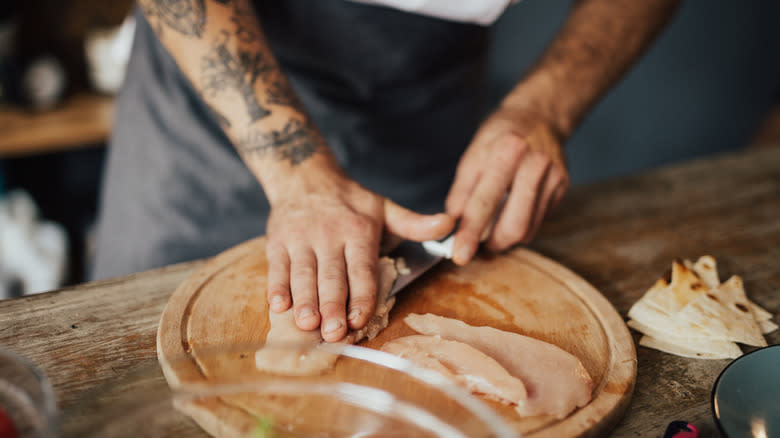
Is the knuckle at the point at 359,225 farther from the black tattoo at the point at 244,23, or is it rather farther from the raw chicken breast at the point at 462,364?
the black tattoo at the point at 244,23

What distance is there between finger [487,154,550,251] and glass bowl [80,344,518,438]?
0.38 m

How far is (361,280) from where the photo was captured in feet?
2.75

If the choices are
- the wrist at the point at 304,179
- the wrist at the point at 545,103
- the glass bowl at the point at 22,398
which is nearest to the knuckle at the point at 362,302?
the wrist at the point at 304,179

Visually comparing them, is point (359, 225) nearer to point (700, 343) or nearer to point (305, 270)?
→ point (305, 270)

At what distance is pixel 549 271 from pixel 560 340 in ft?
0.58

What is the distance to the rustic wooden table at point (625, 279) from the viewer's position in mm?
728

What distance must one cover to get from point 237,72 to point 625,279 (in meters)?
0.85

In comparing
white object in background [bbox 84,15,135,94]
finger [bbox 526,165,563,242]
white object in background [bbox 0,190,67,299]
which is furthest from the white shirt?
white object in background [bbox 0,190,67,299]

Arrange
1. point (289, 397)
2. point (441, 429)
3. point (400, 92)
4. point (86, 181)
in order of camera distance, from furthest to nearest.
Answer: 1. point (86, 181)
2. point (400, 92)
3. point (289, 397)
4. point (441, 429)

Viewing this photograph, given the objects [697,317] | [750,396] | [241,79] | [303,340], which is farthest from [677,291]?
[241,79]

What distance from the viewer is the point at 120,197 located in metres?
1.49

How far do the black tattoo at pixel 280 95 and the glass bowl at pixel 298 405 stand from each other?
20.9 inches

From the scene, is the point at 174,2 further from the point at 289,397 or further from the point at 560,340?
the point at 560,340

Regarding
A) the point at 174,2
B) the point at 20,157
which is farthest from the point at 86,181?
the point at 174,2
